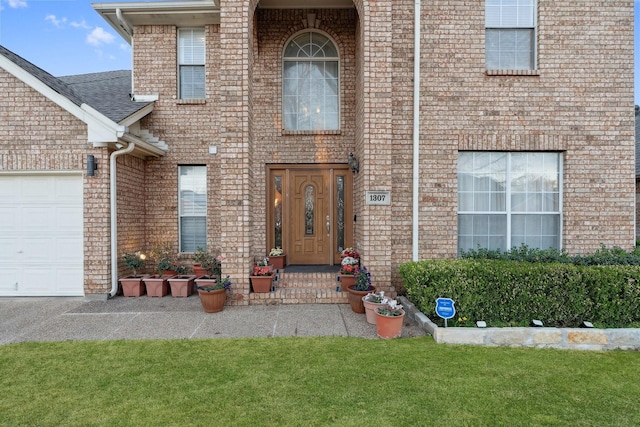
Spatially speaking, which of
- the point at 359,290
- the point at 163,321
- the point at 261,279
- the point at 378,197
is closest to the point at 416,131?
the point at 378,197

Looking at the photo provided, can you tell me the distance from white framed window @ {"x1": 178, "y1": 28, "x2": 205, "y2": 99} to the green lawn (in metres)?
5.91

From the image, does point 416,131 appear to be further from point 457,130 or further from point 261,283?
point 261,283

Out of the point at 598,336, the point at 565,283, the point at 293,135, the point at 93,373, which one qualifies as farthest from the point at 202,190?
the point at 598,336

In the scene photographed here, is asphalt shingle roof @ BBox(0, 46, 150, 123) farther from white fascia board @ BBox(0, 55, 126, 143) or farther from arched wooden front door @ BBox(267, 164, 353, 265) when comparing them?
arched wooden front door @ BBox(267, 164, 353, 265)

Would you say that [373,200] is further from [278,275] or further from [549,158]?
[549,158]

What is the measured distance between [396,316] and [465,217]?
2.91 m

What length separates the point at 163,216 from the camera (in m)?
7.53

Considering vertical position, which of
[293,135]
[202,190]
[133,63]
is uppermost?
[133,63]

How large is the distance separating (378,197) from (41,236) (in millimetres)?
6575

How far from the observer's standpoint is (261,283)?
5.77 m

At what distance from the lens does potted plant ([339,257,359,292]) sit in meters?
5.93

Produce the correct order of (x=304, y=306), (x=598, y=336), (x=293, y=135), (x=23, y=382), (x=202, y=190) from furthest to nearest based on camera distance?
1. (x=202, y=190)
2. (x=293, y=135)
3. (x=304, y=306)
4. (x=598, y=336)
5. (x=23, y=382)

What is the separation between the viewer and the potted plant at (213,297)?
5.29 metres

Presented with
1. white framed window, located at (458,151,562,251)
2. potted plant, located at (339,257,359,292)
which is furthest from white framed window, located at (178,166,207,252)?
white framed window, located at (458,151,562,251)
